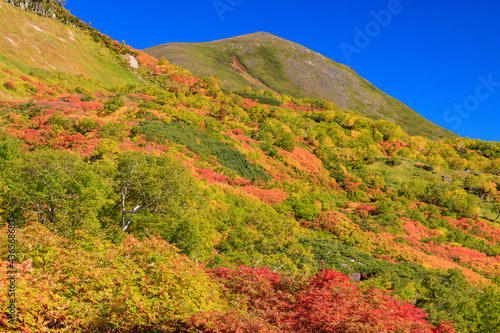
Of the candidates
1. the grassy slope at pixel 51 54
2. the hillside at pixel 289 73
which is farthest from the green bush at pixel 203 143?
the hillside at pixel 289 73

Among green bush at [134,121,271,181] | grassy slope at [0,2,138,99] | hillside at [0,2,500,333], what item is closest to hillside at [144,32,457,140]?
grassy slope at [0,2,138,99]

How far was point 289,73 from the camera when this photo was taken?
167125 millimetres

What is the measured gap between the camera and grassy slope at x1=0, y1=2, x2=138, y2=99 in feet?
160

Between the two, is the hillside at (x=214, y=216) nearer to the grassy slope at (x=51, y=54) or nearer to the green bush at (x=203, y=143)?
the green bush at (x=203, y=143)

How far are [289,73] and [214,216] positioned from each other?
15914 centimetres

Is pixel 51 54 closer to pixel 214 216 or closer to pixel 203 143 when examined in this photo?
pixel 203 143

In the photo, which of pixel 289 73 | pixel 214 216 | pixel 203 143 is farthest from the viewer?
pixel 289 73

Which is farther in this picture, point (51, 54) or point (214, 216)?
point (51, 54)

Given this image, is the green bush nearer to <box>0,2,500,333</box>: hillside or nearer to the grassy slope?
<box>0,2,500,333</box>: hillside

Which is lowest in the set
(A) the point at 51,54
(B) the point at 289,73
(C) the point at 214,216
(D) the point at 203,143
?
(C) the point at 214,216

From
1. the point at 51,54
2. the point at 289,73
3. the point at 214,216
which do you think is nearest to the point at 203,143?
the point at 214,216

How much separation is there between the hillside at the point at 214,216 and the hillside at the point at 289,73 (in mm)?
67427

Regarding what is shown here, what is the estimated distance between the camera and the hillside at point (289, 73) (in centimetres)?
14100

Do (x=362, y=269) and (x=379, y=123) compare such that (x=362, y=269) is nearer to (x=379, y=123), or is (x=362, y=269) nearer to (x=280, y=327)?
(x=280, y=327)
